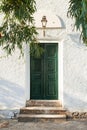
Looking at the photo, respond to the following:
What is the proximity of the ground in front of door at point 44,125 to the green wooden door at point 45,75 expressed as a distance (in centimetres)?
138

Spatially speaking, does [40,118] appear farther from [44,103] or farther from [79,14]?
[79,14]

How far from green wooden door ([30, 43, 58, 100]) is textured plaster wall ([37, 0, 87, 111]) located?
1.84 ft

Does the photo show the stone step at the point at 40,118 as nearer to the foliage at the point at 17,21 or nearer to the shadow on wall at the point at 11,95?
the shadow on wall at the point at 11,95

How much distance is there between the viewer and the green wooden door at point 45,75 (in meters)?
9.83

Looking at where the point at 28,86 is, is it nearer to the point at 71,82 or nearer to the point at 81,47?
the point at 71,82

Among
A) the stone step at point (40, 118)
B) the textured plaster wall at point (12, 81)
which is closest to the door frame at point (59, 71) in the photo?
the textured plaster wall at point (12, 81)

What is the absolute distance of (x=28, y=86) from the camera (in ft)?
31.7

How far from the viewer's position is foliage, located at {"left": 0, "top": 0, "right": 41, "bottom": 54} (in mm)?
3254

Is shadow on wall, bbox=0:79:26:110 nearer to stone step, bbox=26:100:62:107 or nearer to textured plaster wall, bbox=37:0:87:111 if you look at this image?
stone step, bbox=26:100:62:107

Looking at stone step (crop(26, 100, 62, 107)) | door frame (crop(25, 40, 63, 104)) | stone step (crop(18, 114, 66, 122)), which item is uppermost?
door frame (crop(25, 40, 63, 104))

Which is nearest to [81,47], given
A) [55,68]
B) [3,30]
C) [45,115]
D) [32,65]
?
[55,68]

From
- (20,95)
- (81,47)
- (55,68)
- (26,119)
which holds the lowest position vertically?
(26,119)

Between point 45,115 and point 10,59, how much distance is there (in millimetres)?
2123

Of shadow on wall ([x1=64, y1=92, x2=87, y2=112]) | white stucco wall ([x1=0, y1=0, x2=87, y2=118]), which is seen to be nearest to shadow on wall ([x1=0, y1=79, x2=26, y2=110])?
white stucco wall ([x1=0, y1=0, x2=87, y2=118])
